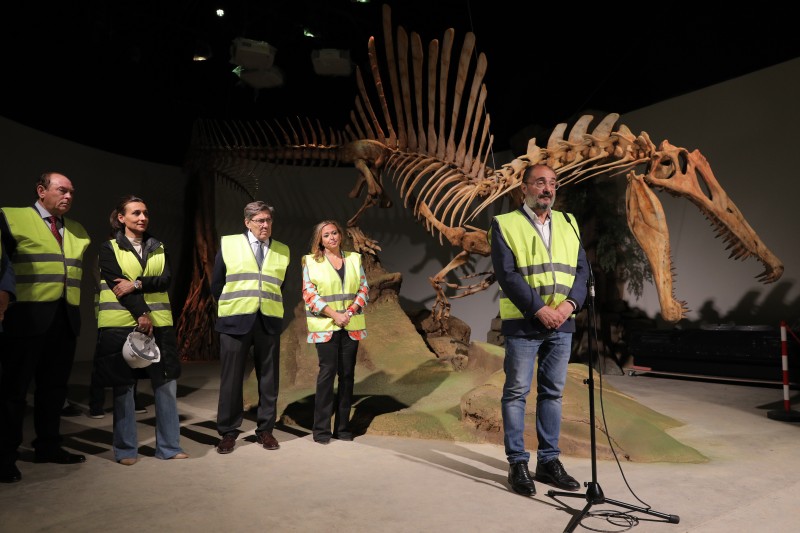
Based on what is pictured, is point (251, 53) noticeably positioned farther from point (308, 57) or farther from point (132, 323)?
point (132, 323)

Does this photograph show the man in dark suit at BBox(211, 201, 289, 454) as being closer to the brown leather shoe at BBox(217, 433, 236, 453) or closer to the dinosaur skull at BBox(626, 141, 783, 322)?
the brown leather shoe at BBox(217, 433, 236, 453)

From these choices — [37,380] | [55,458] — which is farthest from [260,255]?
[55,458]

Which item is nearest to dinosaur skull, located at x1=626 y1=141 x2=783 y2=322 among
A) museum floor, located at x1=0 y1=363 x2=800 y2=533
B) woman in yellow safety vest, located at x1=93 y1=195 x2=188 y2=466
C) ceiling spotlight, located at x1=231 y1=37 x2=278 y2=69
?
museum floor, located at x1=0 y1=363 x2=800 y2=533

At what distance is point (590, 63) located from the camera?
8.94 m

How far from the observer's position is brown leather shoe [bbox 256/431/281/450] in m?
4.28

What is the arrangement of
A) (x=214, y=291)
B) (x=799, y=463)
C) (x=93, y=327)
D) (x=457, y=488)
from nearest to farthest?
(x=457, y=488)
(x=799, y=463)
(x=214, y=291)
(x=93, y=327)

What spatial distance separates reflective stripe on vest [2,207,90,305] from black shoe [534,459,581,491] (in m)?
2.95

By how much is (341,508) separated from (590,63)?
7716mm

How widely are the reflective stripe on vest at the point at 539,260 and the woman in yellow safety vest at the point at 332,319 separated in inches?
58.7

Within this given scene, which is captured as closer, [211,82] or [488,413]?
[488,413]

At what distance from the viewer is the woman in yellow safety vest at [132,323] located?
152 inches

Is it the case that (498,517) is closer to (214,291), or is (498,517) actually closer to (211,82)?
(214,291)

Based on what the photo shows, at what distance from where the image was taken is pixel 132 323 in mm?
3932

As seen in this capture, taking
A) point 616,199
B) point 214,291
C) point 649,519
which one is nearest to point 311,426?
point 214,291
